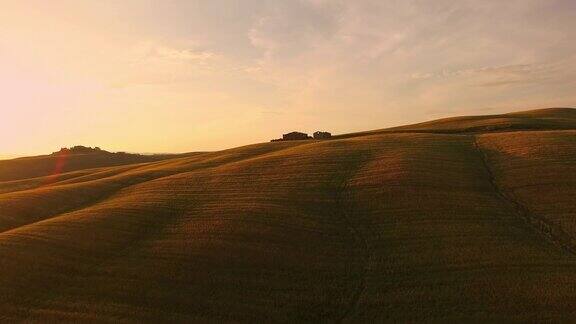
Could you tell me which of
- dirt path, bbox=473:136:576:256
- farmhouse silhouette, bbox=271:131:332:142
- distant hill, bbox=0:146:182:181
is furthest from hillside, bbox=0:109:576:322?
distant hill, bbox=0:146:182:181

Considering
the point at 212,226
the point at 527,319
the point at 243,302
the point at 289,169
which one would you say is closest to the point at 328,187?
the point at 289,169

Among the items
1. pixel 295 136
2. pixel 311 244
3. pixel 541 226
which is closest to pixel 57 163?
pixel 295 136

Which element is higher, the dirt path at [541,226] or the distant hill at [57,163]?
the distant hill at [57,163]

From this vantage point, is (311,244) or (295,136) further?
(295,136)

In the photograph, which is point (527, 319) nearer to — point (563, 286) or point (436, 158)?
point (563, 286)

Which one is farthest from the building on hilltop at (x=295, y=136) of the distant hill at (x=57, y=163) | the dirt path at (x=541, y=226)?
the dirt path at (x=541, y=226)

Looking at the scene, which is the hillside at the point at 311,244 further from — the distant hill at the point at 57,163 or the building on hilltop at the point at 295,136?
the distant hill at the point at 57,163

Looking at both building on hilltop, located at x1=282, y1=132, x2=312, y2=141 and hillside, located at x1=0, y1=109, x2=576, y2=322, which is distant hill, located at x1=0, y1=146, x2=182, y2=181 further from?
hillside, located at x1=0, y1=109, x2=576, y2=322

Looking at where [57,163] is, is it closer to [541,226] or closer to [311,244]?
[311,244]
